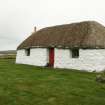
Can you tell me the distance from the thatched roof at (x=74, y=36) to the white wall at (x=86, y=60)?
0.57m

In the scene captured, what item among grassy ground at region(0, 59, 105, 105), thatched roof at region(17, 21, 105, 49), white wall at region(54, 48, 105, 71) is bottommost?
grassy ground at region(0, 59, 105, 105)

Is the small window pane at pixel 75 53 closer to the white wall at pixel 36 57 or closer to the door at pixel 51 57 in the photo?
the door at pixel 51 57

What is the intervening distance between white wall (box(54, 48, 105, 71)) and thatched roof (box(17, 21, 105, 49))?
0.57m

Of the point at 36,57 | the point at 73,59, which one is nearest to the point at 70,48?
the point at 73,59

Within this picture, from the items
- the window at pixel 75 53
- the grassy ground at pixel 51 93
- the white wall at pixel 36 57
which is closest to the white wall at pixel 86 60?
the window at pixel 75 53

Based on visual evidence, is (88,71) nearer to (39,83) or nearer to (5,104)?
(39,83)

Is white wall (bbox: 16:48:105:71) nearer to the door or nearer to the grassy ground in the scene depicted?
the door

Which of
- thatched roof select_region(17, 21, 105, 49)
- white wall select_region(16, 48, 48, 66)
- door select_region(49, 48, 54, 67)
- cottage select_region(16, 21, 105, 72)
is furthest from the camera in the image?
white wall select_region(16, 48, 48, 66)

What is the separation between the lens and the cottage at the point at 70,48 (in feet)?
69.6

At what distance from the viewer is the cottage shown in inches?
835

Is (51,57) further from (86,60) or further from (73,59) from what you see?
(86,60)

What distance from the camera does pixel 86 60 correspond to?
21.4 meters

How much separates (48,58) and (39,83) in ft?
40.4

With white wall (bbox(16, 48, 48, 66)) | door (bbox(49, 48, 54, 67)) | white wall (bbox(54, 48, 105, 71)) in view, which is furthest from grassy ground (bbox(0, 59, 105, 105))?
white wall (bbox(16, 48, 48, 66))
